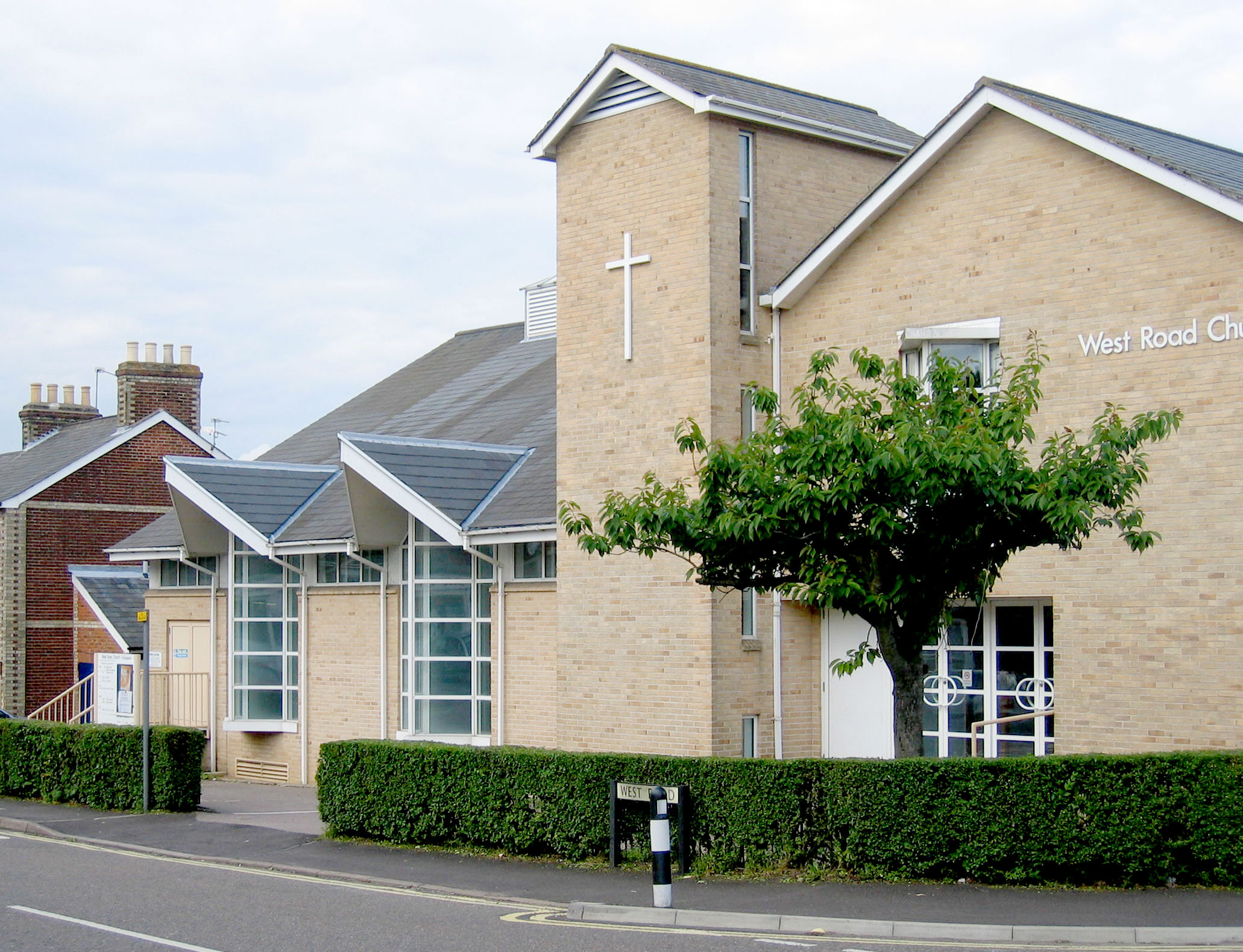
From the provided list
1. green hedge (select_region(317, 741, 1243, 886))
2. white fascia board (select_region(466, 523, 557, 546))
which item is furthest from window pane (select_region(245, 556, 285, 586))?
green hedge (select_region(317, 741, 1243, 886))

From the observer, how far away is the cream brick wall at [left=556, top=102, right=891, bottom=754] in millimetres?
16625

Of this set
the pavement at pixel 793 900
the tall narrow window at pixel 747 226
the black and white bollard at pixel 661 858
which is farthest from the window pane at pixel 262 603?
the black and white bollard at pixel 661 858

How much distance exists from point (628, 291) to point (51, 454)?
24514 mm

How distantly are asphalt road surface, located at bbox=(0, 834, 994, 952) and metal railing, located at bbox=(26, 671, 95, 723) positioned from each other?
57.2 ft

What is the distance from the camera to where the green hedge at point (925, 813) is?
1170cm

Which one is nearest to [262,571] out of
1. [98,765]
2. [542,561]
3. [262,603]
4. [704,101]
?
[262,603]

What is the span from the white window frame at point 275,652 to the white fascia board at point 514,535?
5.18 metres

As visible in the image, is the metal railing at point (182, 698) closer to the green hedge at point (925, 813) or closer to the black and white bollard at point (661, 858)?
the green hedge at point (925, 813)

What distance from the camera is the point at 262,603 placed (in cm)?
2475

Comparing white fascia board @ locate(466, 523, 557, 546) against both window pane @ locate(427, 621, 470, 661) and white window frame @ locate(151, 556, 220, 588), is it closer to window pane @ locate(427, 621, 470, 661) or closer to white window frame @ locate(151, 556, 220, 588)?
window pane @ locate(427, 621, 470, 661)

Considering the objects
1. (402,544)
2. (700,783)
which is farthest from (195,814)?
(700,783)

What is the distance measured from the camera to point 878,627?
1242 centimetres

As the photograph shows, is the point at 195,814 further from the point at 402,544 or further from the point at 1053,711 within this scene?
the point at 1053,711

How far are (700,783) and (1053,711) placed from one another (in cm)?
413
